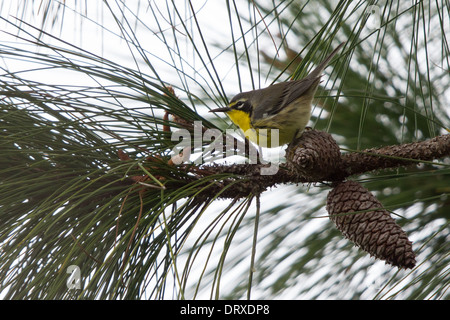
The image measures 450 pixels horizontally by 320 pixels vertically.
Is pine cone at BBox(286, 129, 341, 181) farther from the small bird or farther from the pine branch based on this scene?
the small bird

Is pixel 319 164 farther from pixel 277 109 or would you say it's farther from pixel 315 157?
pixel 277 109

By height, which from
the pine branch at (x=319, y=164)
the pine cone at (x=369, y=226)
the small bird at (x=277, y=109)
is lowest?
the pine cone at (x=369, y=226)

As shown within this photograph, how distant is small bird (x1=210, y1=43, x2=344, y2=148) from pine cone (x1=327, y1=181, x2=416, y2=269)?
35 cm

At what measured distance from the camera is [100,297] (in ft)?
4.33

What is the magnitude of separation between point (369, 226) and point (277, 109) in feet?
2.51

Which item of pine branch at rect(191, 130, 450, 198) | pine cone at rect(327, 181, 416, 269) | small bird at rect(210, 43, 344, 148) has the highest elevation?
small bird at rect(210, 43, 344, 148)

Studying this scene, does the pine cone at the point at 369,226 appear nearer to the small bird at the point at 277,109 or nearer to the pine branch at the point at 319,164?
the pine branch at the point at 319,164

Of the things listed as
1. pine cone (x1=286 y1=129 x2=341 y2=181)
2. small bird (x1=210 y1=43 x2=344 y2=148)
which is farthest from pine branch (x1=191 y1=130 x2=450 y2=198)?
small bird (x1=210 y1=43 x2=344 y2=148)

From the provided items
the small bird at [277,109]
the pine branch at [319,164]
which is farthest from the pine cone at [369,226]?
the small bird at [277,109]

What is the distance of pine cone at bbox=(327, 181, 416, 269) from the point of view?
1.22 m

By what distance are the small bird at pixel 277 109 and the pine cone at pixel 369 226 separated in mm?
353

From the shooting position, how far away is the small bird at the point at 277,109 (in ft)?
5.55

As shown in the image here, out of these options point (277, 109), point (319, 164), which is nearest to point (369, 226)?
point (319, 164)
